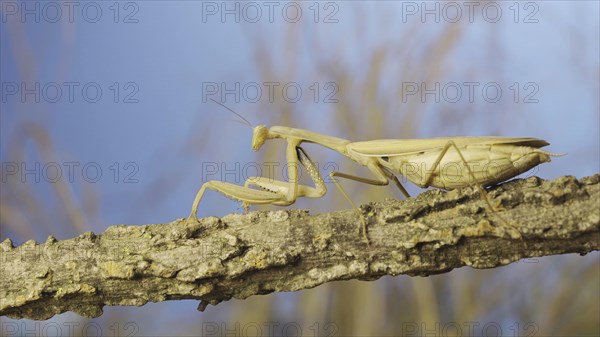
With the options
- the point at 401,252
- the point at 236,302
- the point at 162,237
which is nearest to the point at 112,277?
the point at 162,237

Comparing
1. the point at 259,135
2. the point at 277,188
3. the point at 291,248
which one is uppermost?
the point at 259,135

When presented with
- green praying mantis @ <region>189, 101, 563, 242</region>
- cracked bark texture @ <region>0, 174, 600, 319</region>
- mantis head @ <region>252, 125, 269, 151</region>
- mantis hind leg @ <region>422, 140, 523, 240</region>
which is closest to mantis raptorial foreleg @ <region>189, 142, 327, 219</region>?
green praying mantis @ <region>189, 101, 563, 242</region>

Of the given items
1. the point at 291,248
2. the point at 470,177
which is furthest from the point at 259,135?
the point at 470,177

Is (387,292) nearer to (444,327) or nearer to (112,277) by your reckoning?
(444,327)

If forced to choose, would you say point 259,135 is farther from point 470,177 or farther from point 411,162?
point 470,177

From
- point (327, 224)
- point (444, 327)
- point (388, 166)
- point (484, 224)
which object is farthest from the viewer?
point (444, 327)

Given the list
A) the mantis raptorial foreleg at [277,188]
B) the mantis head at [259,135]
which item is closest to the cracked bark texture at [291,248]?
the mantis raptorial foreleg at [277,188]
